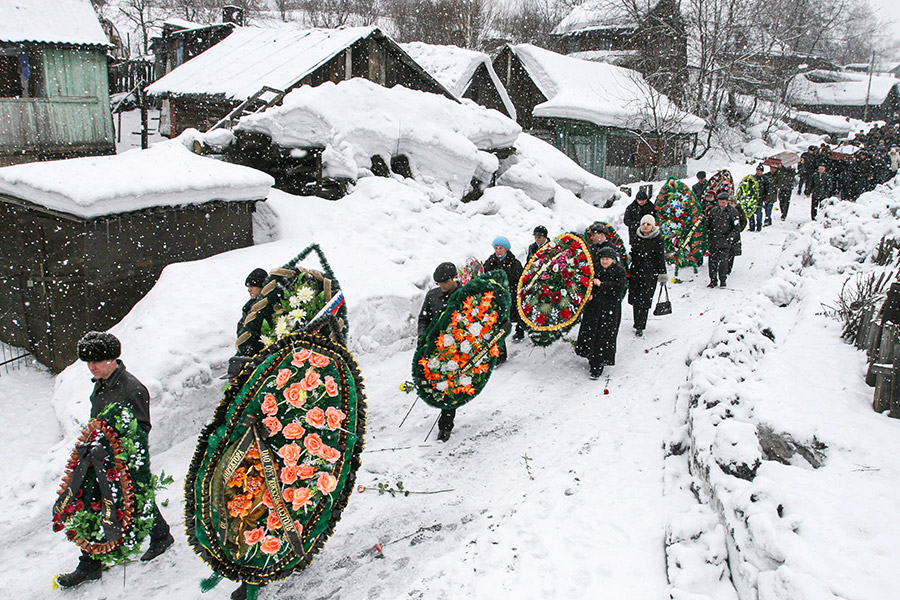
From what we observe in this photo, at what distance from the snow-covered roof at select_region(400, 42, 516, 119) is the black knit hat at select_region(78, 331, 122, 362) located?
61.3 ft

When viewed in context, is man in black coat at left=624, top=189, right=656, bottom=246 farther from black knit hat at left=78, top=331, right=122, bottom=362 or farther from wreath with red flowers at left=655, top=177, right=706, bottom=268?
black knit hat at left=78, top=331, right=122, bottom=362

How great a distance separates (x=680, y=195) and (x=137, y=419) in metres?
10.8

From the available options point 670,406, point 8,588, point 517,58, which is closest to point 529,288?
point 670,406

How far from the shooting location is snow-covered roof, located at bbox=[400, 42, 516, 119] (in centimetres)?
2206

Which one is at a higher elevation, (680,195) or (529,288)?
(680,195)

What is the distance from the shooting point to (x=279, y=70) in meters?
15.8

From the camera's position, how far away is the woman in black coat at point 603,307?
7879mm

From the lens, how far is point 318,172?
1154 cm

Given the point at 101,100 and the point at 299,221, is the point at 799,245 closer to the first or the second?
the point at 299,221

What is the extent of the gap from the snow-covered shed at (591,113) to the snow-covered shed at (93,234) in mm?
18907

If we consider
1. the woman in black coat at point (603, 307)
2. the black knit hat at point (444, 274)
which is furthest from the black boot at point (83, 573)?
the woman in black coat at point (603, 307)

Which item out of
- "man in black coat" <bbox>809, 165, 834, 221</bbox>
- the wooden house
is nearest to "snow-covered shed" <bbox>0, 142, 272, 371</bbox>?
the wooden house

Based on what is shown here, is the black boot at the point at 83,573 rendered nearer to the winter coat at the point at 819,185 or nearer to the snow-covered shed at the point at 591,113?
the winter coat at the point at 819,185

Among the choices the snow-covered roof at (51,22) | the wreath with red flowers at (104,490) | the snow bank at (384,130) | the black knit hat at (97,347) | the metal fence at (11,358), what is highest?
the snow-covered roof at (51,22)
